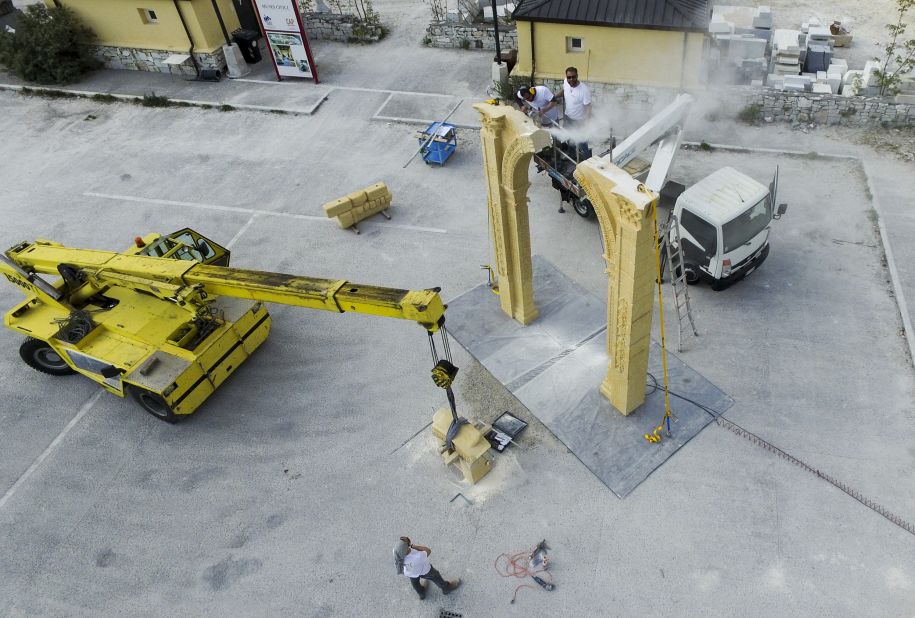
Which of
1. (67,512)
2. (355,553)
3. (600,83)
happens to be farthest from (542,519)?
(600,83)

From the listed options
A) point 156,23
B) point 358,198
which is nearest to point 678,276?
point 358,198

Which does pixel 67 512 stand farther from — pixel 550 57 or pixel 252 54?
pixel 252 54

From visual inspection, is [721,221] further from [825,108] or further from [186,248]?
[186,248]

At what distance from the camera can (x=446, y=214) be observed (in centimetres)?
1566

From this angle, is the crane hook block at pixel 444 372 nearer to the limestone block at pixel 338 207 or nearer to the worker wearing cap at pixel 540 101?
the limestone block at pixel 338 207

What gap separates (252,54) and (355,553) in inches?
763

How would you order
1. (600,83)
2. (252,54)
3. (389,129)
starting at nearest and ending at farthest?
(600,83), (389,129), (252,54)

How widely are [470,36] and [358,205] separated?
1024 centimetres

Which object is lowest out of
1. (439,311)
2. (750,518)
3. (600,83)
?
(750,518)

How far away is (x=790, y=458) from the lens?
9891mm

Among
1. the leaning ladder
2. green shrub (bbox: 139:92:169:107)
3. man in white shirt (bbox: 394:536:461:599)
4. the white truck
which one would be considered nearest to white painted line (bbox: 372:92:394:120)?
green shrub (bbox: 139:92:169:107)

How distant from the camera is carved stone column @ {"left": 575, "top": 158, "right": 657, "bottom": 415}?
25.6ft

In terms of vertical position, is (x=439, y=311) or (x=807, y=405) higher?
(x=439, y=311)

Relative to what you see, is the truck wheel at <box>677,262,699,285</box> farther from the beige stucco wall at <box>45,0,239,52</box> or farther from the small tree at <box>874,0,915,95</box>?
the beige stucco wall at <box>45,0,239,52</box>
